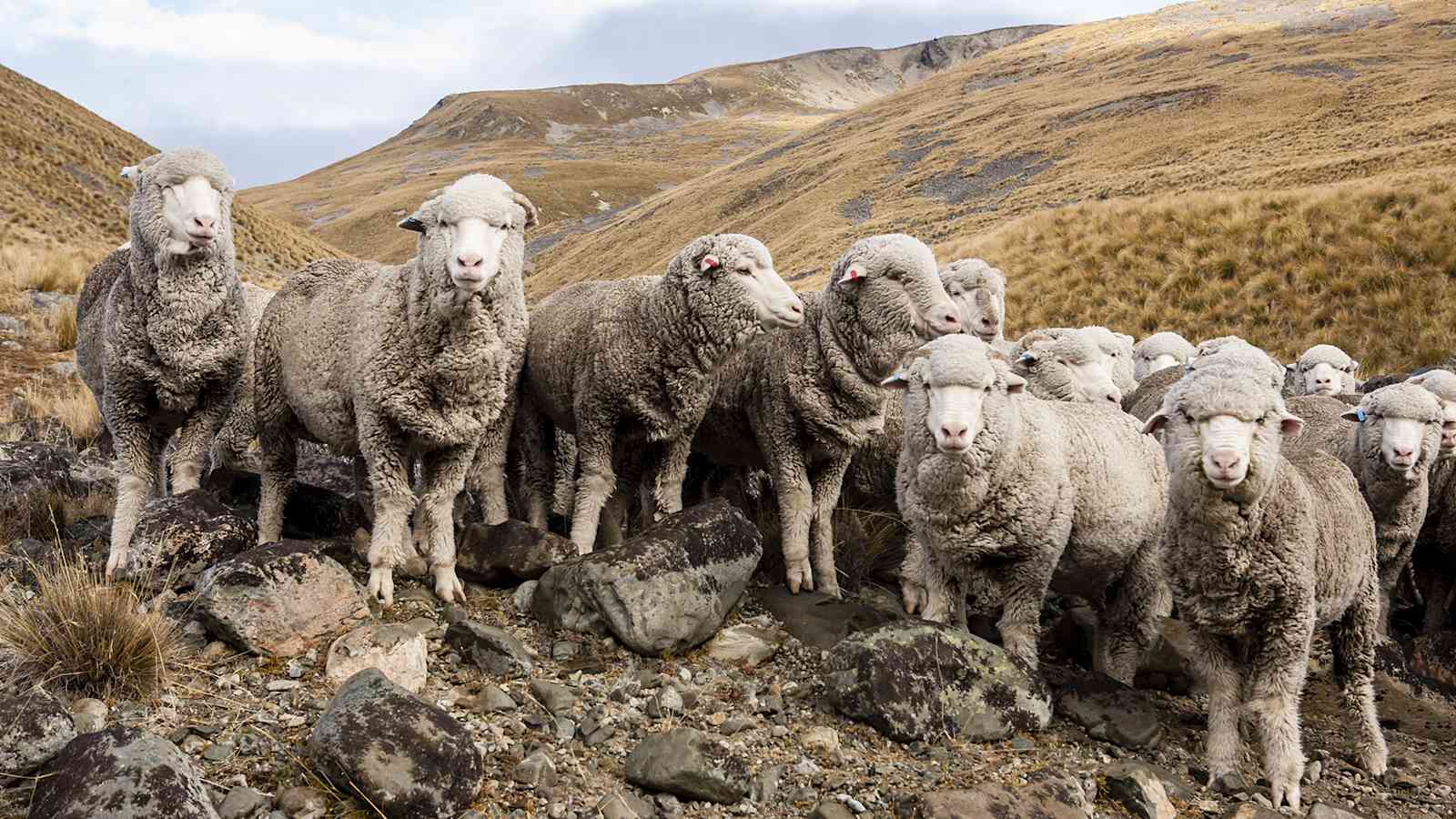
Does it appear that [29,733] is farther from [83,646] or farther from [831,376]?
[831,376]

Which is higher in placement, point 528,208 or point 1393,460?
point 528,208

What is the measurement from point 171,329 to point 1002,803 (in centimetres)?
568

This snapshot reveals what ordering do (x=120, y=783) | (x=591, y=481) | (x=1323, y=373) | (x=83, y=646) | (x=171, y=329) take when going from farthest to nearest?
(x=1323, y=373)
(x=591, y=481)
(x=171, y=329)
(x=83, y=646)
(x=120, y=783)

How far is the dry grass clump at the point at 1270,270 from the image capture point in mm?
17297

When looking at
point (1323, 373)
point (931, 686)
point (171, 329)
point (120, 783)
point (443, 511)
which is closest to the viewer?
point (120, 783)

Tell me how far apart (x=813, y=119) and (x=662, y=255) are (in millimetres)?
133485

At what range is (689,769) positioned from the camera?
13.2ft

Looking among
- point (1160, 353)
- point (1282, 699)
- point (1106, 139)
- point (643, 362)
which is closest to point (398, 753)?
point (643, 362)

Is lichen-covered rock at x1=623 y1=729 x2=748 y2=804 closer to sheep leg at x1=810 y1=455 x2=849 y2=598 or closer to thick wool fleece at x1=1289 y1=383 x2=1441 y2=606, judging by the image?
sheep leg at x1=810 y1=455 x2=849 y2=598

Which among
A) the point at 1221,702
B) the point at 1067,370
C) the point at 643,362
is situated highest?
the point at 643,362

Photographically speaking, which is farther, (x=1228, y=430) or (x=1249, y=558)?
(x=1249, y=558)

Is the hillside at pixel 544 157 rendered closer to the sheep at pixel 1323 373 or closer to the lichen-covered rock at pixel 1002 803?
the sheep at pixel 1323 373

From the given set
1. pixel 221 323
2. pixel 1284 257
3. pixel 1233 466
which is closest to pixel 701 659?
pixel 1233 466

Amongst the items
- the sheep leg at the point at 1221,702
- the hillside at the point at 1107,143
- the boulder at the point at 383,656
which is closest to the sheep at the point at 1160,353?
the sheep leg at the point at 1221,702
